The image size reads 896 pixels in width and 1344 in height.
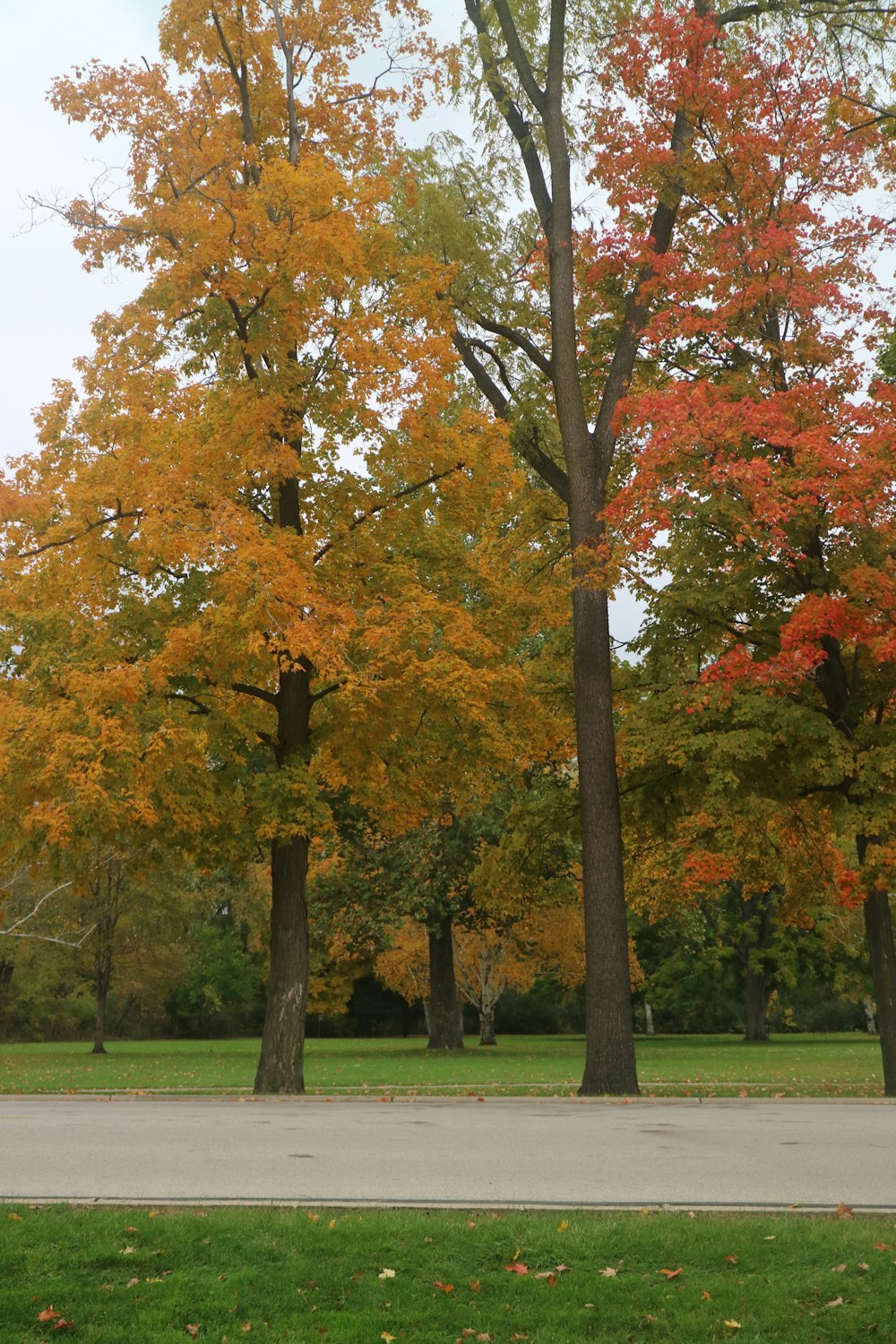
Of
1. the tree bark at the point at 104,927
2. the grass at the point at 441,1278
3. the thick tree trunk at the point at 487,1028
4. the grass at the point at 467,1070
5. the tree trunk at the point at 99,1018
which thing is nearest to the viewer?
the grass at the point at 441,1278

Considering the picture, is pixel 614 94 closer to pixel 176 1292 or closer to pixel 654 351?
pixel 654 351

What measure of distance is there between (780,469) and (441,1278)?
1131 centimetres

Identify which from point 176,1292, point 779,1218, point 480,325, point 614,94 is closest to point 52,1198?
point 176,1292

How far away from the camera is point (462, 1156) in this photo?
27.0 ft

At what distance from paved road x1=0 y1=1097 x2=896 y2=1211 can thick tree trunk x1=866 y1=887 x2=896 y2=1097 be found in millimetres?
4310

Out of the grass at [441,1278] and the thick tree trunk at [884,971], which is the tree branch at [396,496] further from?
the grass at [441,1278]

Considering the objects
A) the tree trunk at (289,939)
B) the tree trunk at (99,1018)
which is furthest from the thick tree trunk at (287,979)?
the tree trunk at (99,1018)

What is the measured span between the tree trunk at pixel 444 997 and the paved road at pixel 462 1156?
72.2 ft

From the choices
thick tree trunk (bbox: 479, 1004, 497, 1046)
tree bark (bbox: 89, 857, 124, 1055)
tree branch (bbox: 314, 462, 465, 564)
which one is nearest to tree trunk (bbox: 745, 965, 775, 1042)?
thick tree trunk (bbox: 479, 1004, 497, 1046)

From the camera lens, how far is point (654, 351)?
1742cm

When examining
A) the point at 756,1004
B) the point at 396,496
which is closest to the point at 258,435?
the point at 396,496

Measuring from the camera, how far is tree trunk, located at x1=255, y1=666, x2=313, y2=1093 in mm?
15227

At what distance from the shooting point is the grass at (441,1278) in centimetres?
535

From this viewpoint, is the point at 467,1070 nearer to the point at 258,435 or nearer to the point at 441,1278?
the point at 258,435
